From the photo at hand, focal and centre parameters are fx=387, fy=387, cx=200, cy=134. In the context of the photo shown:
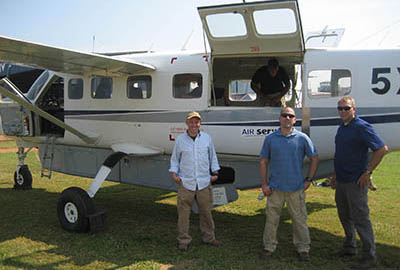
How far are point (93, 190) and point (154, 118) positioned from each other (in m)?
1.59

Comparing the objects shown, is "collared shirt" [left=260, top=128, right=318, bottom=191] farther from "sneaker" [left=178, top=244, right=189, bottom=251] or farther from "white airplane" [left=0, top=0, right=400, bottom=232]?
"sneaker" [left=178, top=244, right=189, bottom=251]

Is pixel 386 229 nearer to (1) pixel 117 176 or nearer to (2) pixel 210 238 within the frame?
(2) pixel 210 238

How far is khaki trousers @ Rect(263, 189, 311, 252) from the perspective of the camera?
16.1 ft

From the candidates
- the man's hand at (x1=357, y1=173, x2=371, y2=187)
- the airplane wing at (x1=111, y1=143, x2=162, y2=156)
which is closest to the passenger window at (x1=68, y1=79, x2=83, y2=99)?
the airplane wing at (x1=111, y1=143, x2=162, y2=156)

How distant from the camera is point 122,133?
280 inches

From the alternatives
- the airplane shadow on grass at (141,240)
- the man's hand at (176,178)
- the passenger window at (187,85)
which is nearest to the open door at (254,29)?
the passenger window at (187,85)

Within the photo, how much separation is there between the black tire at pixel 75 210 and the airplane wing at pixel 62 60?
6.89 ft

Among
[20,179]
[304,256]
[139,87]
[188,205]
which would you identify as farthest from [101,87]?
[304,256]

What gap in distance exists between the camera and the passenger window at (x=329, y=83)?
18.4 feet

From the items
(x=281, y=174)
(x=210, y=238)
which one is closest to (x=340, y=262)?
(x=281, y=174)

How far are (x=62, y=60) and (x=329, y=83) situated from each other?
415 cm

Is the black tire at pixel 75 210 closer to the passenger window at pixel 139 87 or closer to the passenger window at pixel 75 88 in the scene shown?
the passenger window at pixel 139 87

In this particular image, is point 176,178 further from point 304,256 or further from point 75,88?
point 75,88

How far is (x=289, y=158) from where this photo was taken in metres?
4.84
